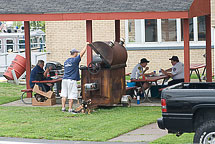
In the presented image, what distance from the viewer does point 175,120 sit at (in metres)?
8.61

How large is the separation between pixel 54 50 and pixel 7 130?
1315cm

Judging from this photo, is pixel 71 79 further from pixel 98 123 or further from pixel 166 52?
pixel 166 52

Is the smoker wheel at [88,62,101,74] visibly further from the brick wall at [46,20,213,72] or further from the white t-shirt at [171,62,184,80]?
the brick wall at [46,20,213,72]

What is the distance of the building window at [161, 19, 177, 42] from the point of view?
75.9 ft

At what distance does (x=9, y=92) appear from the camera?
19.3m

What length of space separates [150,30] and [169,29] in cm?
81

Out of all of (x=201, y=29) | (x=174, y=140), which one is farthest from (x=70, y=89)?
(x=201, y=29)

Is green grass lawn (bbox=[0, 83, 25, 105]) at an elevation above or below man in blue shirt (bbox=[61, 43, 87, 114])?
below

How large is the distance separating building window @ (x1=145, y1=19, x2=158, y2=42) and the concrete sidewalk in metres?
12.1

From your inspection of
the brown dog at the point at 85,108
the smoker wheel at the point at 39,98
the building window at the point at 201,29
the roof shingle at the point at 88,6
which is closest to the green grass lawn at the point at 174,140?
the brown dog at the point at 85,108

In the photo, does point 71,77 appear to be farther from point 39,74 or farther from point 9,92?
point 9,92

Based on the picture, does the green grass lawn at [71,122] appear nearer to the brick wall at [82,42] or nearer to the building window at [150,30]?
the brick wall at [82,42]

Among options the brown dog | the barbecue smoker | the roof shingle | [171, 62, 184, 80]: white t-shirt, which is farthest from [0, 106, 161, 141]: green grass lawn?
the roof shingle

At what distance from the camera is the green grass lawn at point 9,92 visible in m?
17.0
